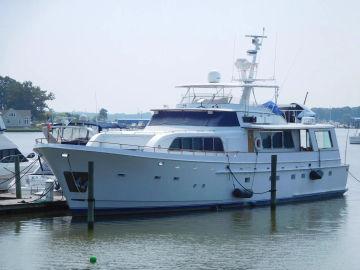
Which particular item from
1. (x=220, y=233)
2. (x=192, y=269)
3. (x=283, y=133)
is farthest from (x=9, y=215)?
(x=283, y=133)

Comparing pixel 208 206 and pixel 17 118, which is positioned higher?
pixel 17 118

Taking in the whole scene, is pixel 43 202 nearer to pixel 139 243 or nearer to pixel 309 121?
pixel 139 243

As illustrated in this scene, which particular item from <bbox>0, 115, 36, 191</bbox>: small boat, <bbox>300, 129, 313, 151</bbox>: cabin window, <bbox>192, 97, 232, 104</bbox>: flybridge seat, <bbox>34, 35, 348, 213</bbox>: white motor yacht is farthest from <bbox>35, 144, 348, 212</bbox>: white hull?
<bbox>0, 115, 36, 191</bbox>: small boat

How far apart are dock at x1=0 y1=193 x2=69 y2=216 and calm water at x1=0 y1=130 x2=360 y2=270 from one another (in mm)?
451

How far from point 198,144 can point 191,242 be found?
6.26 m

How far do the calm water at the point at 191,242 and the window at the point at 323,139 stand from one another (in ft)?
15.9

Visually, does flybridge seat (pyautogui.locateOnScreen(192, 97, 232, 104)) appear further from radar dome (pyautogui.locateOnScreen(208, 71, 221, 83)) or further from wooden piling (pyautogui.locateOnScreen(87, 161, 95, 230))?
wooden piling (pyautogui.locateOnScreen(87, 161, 95, 230))

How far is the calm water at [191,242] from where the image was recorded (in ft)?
81.9

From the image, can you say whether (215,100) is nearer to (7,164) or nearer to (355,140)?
(7,164)

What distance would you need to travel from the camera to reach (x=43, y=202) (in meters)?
32.4

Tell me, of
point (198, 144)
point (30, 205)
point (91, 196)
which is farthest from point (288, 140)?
point (30, 205)

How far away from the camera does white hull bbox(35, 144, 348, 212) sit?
99.8 ft

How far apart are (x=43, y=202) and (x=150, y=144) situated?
4762mm

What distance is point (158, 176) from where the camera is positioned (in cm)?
3125
